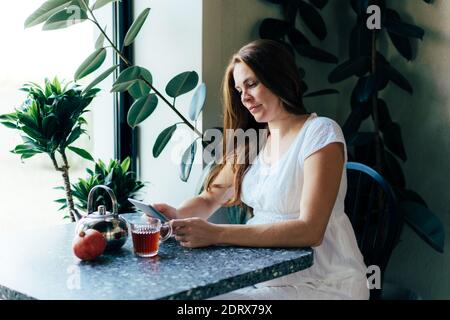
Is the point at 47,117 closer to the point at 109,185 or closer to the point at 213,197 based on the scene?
the point at 109,185

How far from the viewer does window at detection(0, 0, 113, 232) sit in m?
2.40

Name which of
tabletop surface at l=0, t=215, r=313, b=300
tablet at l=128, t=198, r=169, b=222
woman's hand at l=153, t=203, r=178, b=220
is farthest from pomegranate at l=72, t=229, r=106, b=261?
woman's hand at l=153, t=203, r=178, b=220

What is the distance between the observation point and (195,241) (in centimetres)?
172

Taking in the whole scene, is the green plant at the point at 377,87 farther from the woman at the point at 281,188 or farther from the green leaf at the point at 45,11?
the green leaf at the point at 45,11

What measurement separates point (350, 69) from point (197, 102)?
0.76 m

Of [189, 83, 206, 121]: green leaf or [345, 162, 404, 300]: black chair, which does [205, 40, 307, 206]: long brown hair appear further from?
[345, 162, 404, 300]: black chair

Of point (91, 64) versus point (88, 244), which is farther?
point (91, 64)

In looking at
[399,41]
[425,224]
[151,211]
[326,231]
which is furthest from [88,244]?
[399,41]

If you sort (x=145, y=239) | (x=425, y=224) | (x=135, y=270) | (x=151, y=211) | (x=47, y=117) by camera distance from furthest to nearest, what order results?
(x=425, y=224)
(x=47, y=117)
(x=151, y=211)
(x=145, y=239)
(x=135, y=270)

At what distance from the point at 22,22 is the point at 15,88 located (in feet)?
0.80

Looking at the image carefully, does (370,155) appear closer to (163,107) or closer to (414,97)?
(414,97)

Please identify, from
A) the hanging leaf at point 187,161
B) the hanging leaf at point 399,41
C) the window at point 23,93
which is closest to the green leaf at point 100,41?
the window at point 23,93

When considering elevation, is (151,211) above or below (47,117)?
below

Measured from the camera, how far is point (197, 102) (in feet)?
7.69
